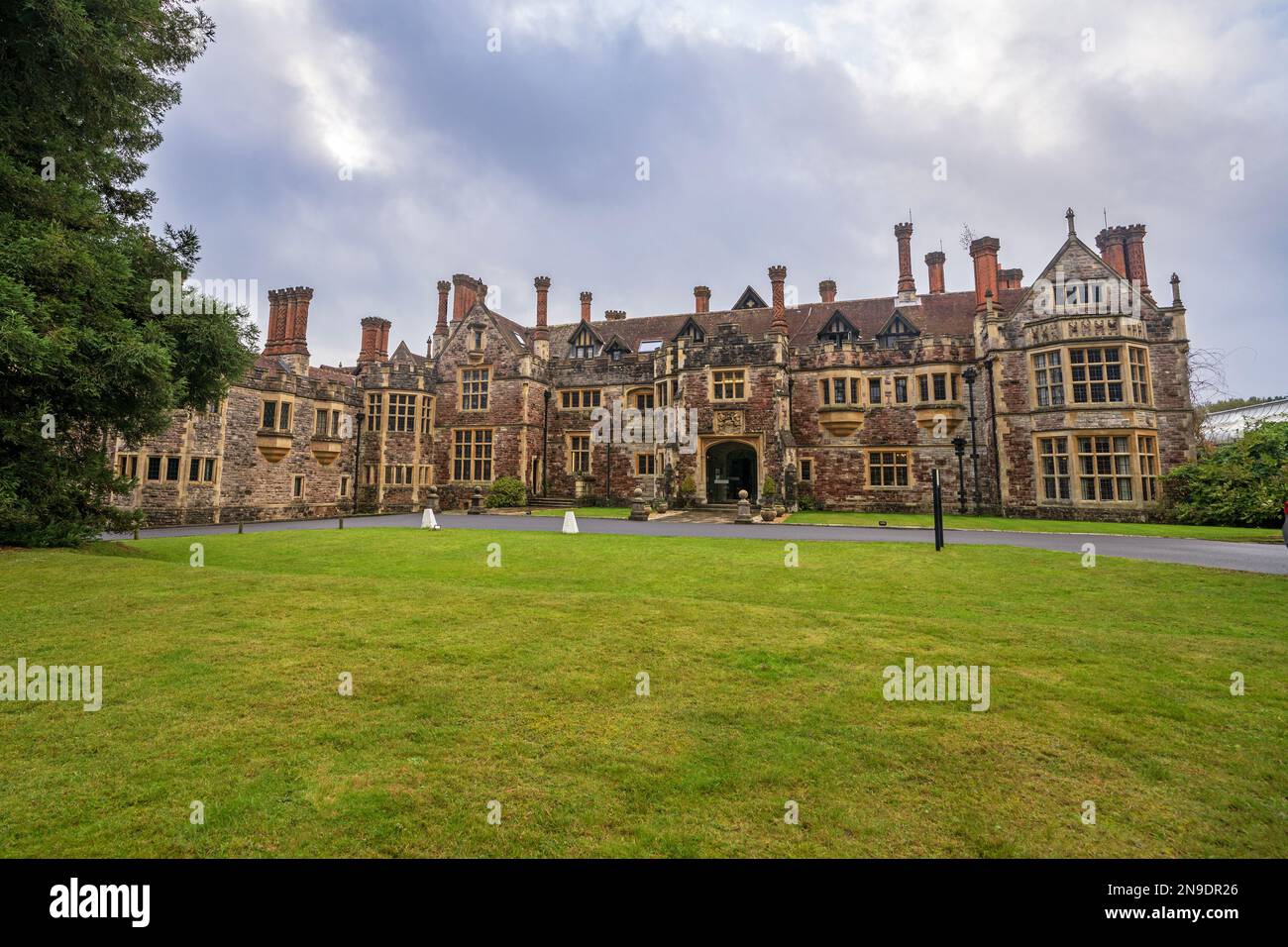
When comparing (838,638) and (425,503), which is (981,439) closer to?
(838,638)

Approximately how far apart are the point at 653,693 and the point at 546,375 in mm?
33645

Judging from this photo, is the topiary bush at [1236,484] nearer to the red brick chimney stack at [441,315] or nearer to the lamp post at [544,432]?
the lamp post at [544,432]

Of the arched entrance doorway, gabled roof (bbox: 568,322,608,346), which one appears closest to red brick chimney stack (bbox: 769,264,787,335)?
the arched entrance doorway

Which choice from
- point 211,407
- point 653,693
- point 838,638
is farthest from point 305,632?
point 211,407

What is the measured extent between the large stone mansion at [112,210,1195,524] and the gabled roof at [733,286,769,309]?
0.14 m

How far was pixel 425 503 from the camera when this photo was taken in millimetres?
35219

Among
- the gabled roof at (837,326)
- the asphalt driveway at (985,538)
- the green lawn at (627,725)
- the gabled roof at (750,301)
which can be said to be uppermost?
the gabled roof at (750,301)

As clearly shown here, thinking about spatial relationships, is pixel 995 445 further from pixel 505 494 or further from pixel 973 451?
pixel 505 494

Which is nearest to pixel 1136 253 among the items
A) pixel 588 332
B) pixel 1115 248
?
pixel 1115 248

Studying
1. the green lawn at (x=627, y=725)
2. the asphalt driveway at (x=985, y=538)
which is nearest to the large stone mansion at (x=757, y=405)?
the asphalt driveway at (x=985, y=538)

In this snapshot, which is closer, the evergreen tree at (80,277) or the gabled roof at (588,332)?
the evergreen tree at (80,277)

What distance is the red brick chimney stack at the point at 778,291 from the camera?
30109 millimetres

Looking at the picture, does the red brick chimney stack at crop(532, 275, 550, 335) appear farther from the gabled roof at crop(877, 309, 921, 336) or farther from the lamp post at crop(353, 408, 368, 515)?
the gabled roof at crop(877, 309, 921, 336)

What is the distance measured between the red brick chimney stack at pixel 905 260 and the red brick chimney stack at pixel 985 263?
3.75m
